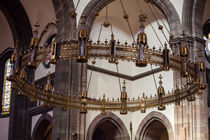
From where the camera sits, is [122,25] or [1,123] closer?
[122,25]

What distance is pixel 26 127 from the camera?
16859 millimetres

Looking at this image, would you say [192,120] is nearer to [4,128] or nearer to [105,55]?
[105,55]

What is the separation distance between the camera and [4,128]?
18500 mm

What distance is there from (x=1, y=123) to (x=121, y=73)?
6765mm

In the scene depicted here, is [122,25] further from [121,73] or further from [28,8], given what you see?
[28,8]

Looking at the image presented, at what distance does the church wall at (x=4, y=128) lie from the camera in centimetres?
1823

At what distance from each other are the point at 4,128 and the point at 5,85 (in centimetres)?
256

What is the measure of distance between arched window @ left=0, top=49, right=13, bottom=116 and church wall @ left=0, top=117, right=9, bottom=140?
0.35 meters

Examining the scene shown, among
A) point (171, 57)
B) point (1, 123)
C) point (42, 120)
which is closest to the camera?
point (171, 57)

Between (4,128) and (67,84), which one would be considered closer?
(67,84)

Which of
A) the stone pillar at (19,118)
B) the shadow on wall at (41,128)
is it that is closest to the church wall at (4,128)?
the stone pillar at (19,118)

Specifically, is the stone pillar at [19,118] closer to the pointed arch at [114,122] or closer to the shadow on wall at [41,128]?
the shadow on wall at [41,128]

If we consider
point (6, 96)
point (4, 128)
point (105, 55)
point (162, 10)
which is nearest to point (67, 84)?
point (162, 10)

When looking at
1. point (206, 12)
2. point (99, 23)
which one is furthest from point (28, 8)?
point (206, 12)
